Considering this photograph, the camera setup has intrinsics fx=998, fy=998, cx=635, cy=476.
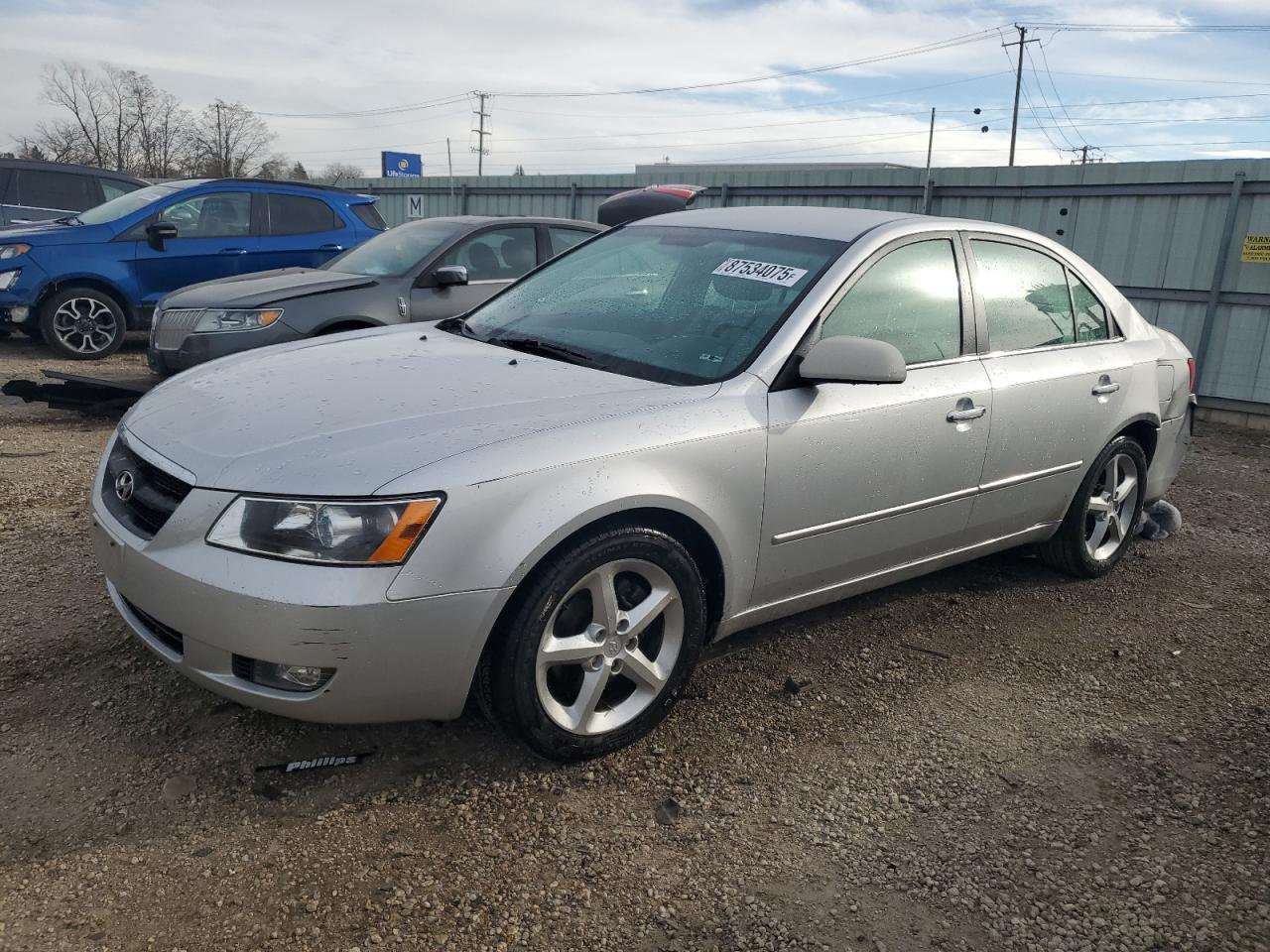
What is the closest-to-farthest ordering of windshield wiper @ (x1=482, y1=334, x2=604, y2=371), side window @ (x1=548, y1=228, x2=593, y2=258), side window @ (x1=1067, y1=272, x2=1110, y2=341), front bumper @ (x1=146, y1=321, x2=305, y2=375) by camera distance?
windshield wiper @ (x1=482, y1=334, x2=604, y2=371) < side window @ (x1=1067, y1=272, x2=1110, y2=341) < front bumper @ (x1=146, y1=321, x2=305, y2=375) < side window @ (x1=548, y1=228, x2=593, y2=258)

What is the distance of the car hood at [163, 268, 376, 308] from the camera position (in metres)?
6.67

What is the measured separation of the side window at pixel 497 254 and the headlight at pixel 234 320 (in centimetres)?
130

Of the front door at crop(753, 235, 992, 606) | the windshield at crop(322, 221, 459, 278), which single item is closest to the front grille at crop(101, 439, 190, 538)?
the front door at crop(753, 235, 992, 606)

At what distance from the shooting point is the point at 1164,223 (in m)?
9.66

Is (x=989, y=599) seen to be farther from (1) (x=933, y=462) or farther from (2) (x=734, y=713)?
(2) (x=734, y=713)

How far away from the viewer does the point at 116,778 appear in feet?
9.12

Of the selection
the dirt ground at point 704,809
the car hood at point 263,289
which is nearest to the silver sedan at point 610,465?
the dirt ground at point 704,809

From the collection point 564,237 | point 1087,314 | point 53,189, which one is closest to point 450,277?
point 564,237

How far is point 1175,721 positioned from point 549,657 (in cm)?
229

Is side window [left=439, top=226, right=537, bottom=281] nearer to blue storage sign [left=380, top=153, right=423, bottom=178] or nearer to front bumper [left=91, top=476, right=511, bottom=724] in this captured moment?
front bumper [left=91, top=476, right=511, bottom=724]

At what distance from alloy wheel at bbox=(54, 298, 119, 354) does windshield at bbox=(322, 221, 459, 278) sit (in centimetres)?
303

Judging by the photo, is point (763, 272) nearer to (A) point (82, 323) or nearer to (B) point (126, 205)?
(A) point (82, 323)

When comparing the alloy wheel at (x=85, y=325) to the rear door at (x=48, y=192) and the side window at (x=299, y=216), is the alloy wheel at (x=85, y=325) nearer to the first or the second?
the side window at (x=299, y=216)

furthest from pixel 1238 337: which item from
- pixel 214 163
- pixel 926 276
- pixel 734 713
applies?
pixel 214 163
